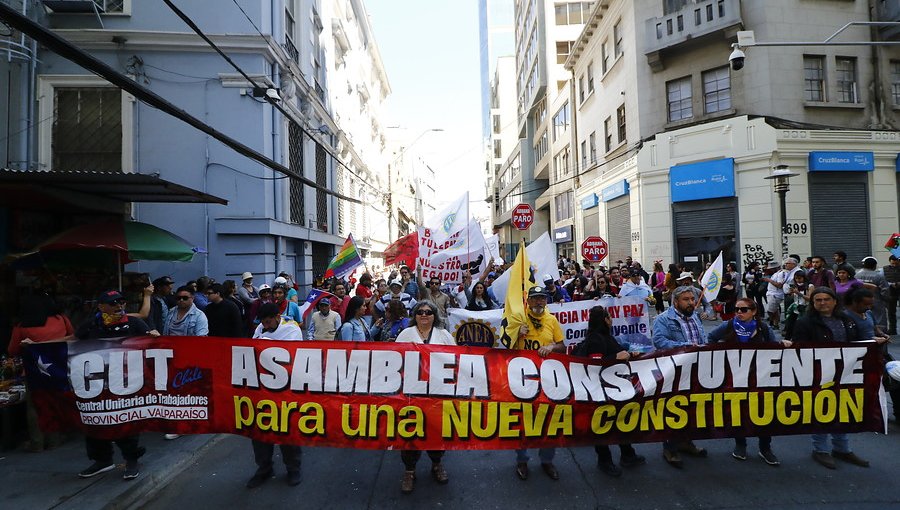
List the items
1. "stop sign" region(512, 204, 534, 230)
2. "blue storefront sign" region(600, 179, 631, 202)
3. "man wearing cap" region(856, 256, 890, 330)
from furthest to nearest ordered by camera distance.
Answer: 1. "blue storefront sign" region(600, 179, 631, 202)
2. "stop sign" region(512, 204, 534, 230)
3. "man wearing cap" region(856, 256, 890, 330)

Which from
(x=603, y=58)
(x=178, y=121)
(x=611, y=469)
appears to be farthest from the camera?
(x=603, y=58)

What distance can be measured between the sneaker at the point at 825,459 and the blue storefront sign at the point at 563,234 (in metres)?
25.5

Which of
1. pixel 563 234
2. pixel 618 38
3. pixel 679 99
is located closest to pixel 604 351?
pixel 679 99

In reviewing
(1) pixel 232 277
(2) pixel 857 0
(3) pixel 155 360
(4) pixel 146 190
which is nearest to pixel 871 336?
(3) pixel 155 360

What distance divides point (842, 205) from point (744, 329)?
53.1 ft

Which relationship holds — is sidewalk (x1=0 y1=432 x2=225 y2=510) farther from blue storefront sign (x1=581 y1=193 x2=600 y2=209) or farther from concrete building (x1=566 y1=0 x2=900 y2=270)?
blue storefront sign (x1=581 y1=193 x2=600 y2=209)

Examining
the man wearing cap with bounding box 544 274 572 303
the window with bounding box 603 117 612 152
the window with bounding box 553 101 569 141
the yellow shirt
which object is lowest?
the yellow shirt

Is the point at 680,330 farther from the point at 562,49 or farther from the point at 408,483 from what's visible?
the point at 562,49

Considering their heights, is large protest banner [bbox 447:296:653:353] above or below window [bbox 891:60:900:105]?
below

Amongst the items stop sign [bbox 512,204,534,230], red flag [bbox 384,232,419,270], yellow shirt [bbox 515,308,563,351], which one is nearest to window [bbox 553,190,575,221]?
stop sign [bbox 512,204,534,230]

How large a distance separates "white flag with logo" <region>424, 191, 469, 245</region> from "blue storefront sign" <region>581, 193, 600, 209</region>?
15.2 meters

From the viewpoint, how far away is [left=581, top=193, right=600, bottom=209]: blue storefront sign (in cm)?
2382

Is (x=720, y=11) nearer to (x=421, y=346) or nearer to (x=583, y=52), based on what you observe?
(x=583, y=52)

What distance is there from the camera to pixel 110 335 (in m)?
4.79
